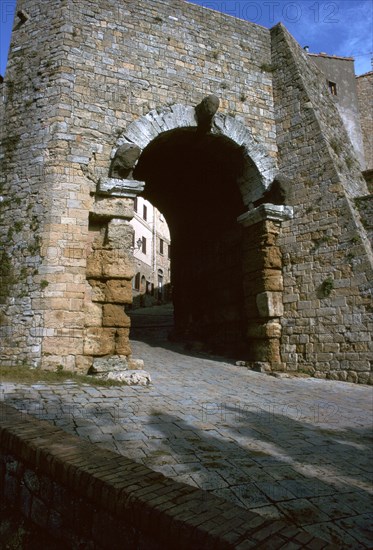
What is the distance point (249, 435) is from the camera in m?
3.88

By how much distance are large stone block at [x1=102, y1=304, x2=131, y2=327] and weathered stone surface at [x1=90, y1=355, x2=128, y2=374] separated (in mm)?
508

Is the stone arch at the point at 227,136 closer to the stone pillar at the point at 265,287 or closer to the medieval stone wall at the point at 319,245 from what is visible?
the medieval stone wall at the point at 319,245

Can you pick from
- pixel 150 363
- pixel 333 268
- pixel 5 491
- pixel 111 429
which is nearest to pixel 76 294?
pixel 150 363

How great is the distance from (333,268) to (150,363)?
3788 millimetres

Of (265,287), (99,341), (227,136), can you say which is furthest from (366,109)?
(99,341)

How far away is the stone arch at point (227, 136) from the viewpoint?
7.41m

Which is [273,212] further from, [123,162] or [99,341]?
[99,341]

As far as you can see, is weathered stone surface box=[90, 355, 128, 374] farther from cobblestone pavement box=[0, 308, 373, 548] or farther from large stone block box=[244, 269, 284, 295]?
large stone block box=[244, 269, 284, 295]

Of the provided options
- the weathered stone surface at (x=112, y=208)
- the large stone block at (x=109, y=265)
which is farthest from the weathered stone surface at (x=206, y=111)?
the large stone block at (x=109, y=265)

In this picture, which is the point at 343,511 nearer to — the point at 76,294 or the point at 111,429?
the point at 111,429

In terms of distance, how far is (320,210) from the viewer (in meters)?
7.80

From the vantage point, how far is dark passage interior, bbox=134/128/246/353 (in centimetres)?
888

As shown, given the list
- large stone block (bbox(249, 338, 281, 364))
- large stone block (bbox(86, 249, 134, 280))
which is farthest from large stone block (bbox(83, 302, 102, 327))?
large stone block (bbox(249, 338, 281, 364))

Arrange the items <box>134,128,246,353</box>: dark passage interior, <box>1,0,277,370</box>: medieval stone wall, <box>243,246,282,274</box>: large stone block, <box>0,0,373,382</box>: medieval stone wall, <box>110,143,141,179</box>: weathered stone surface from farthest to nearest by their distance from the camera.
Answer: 1. <box>134,128,246,353</box>: dark passage interior
2. <box>243,246,282,274</box>: large stone block
3. <box>110,143,141,179</box>: weathered stone surface
4. <box>0,0,373,382</box>: medieval stone wall
5. <box>1,0,277,370</box>: medieval stone wall
